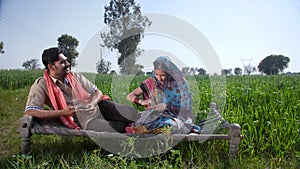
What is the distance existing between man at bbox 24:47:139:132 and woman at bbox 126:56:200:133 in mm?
227

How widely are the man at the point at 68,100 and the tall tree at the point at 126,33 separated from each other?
0.47 m

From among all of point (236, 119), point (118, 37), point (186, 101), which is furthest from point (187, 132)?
point (118, 37)

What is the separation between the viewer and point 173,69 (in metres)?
1.99

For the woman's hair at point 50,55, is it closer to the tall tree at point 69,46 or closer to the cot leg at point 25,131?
the tall tree at point 69,46

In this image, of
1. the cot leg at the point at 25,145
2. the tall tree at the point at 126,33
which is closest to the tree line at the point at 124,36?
the tall tree at the point at 126,33

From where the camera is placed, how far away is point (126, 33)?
171 cm

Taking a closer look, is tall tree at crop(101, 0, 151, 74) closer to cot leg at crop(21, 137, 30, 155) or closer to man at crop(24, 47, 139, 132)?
man at crop(24, 47, 139, 132)

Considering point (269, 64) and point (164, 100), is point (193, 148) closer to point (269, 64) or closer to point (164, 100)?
point (164, 100)

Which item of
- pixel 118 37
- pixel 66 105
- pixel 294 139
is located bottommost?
pixel 294 139

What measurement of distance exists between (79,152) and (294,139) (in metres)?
1.63

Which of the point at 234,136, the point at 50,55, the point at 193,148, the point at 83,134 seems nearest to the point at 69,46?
the point at 50,55

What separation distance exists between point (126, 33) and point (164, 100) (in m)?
0.61

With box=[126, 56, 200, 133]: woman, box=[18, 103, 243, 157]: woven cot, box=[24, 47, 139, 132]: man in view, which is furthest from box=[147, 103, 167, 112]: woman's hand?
box=[24, 47, 139, 132]: man

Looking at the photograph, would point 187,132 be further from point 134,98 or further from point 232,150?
point 134,98
